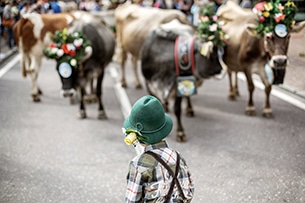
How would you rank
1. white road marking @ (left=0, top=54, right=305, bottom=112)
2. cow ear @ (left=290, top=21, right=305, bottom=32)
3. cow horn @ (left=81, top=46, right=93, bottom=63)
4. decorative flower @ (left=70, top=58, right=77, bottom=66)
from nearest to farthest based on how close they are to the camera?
cow ear @ (left=290, top=21, right=305, bottom=32)
white road marking @ (left=0, top=54, right=305, bottom=112)
decorative flower @ (left=70, top=58, right=77, bottom=66)
cow horn @ (left=81, top=46, right=93, bottom=63)

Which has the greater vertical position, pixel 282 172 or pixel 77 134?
pixel 282 172

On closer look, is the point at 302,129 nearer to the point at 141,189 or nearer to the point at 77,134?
the point at 141,189

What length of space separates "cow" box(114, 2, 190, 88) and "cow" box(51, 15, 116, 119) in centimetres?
51

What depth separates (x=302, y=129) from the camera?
4410 mm

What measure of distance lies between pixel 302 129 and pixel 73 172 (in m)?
2.48

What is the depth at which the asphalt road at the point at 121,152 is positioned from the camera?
14.1ft

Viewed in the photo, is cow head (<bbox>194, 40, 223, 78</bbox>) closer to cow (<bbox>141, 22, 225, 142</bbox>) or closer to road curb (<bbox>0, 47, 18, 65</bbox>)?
cow (<bbox>141, 22, 225, 142</bbox>)

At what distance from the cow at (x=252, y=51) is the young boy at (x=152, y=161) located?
123 inches

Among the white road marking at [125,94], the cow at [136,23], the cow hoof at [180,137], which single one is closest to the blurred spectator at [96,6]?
the white road marking at [125,94]

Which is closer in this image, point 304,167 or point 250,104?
point 304,167

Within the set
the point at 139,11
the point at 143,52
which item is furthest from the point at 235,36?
the point at 139,11

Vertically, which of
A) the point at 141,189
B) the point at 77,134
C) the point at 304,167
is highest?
the point at 141,189


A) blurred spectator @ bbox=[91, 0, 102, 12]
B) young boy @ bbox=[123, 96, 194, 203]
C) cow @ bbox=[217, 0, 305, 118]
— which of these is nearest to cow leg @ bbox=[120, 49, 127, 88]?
cow @ bbox=[217, 0, 305, 118]

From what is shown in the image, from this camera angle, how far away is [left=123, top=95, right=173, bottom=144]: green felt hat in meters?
2.87
